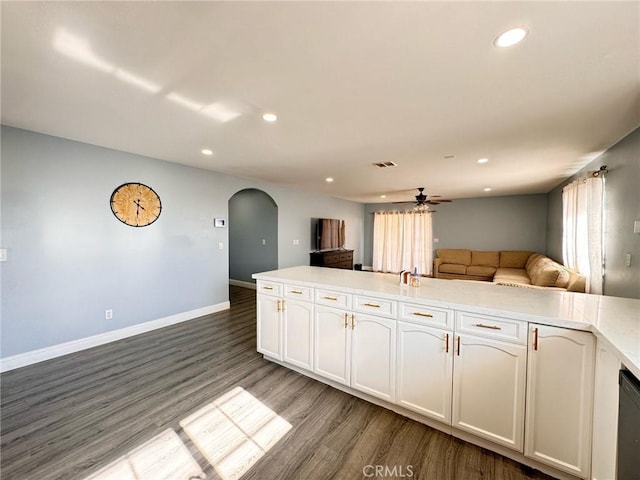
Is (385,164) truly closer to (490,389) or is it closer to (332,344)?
(332,344)

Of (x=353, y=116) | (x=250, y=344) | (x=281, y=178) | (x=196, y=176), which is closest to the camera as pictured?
(x=353, y=116)

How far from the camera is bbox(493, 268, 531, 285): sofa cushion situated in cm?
519

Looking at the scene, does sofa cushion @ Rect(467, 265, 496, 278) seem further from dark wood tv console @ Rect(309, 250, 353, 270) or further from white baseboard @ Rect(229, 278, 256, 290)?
white baseboard @ Rect(229, 278, 256, 290)

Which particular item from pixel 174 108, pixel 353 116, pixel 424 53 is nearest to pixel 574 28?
pixel 424 53

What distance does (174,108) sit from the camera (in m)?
2.22

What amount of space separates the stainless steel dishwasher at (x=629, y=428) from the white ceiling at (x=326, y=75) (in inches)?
64.9

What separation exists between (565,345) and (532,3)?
1.74 metres

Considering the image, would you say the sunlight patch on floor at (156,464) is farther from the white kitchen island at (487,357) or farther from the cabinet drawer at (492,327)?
the cabinet drawer at (492,327)

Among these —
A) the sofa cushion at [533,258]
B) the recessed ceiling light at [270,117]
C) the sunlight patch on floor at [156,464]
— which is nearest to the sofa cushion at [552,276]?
the sofa cushion at [533,258]

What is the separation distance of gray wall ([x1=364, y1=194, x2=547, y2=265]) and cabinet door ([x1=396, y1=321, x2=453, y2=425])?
22.1 ft

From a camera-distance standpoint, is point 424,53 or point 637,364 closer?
point 637,364

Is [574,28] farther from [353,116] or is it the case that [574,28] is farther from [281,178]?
[281,178]

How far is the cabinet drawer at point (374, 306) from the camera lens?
2.07 m

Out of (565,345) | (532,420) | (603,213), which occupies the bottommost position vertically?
(532,420)
